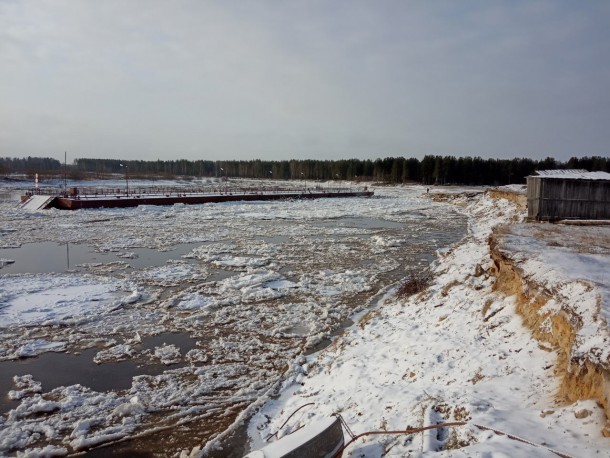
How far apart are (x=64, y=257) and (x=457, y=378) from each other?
1784cm

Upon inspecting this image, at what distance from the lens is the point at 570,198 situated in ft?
61.1

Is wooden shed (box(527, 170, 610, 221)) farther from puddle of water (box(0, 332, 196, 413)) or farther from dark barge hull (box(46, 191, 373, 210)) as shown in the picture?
dark barge hull (box(46, 191, 373, 210))

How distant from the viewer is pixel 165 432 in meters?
6.41

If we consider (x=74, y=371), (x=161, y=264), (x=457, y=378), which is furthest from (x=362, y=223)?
(x=457, y=378)

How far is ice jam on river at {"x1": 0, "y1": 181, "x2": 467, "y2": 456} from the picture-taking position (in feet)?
21.8

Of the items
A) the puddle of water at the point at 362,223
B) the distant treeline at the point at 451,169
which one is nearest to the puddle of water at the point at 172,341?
the puddle of water at the point at 362,223

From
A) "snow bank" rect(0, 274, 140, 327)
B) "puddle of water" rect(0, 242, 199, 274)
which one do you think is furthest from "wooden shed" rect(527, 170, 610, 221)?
"snow bank" rect(0, 274, 140, 327)

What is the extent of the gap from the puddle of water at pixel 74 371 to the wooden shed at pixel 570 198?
1648 centimetres

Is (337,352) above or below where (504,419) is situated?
below

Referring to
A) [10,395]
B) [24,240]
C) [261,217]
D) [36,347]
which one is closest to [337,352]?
[10,395]

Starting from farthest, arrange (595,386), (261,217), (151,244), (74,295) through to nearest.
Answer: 1. (261,217)
2. (151,244)
3. (74,295)
4. (595,386)

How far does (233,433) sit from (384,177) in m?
125

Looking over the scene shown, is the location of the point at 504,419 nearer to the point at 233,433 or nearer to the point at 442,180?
the point at 233,433

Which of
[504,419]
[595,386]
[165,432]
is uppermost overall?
[595,386]
